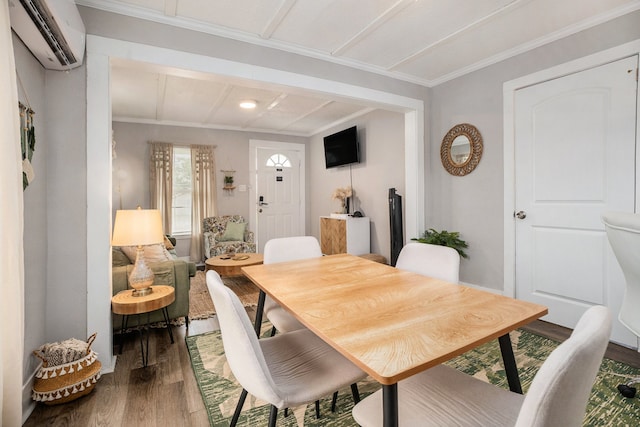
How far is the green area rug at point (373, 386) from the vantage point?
5.26ft

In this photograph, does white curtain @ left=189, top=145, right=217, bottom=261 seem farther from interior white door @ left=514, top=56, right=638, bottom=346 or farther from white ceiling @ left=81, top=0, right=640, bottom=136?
interior white door @ left=514, top=56, right=638, bottom=346

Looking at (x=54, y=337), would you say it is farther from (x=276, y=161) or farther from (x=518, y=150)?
(x=276, y=161)

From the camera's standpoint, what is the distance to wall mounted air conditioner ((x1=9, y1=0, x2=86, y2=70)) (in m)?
1.41

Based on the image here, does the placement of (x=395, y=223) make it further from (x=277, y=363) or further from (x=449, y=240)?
(x=277, y=363)

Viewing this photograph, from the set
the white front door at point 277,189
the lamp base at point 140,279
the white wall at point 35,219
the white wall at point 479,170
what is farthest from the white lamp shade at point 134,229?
the white front door at point 277,189

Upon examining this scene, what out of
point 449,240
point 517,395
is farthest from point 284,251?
point 449,240

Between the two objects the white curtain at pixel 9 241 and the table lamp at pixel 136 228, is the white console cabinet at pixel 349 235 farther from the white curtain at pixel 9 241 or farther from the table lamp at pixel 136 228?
the white curtain at pixel 9 241

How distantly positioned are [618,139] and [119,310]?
376cm

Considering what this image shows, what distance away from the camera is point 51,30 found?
161cm

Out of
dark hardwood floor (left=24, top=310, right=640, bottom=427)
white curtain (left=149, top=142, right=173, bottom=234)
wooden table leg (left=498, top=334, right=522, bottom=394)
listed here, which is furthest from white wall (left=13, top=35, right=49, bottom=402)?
white curtain (left=149, top=142, right=173, bottom=234)

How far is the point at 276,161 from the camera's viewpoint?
627 cm

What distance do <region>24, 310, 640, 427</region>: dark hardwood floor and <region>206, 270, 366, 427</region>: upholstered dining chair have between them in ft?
2.14

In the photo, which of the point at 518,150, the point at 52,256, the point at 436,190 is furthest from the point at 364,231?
the point at 52,256

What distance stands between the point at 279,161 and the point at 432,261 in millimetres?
4889
